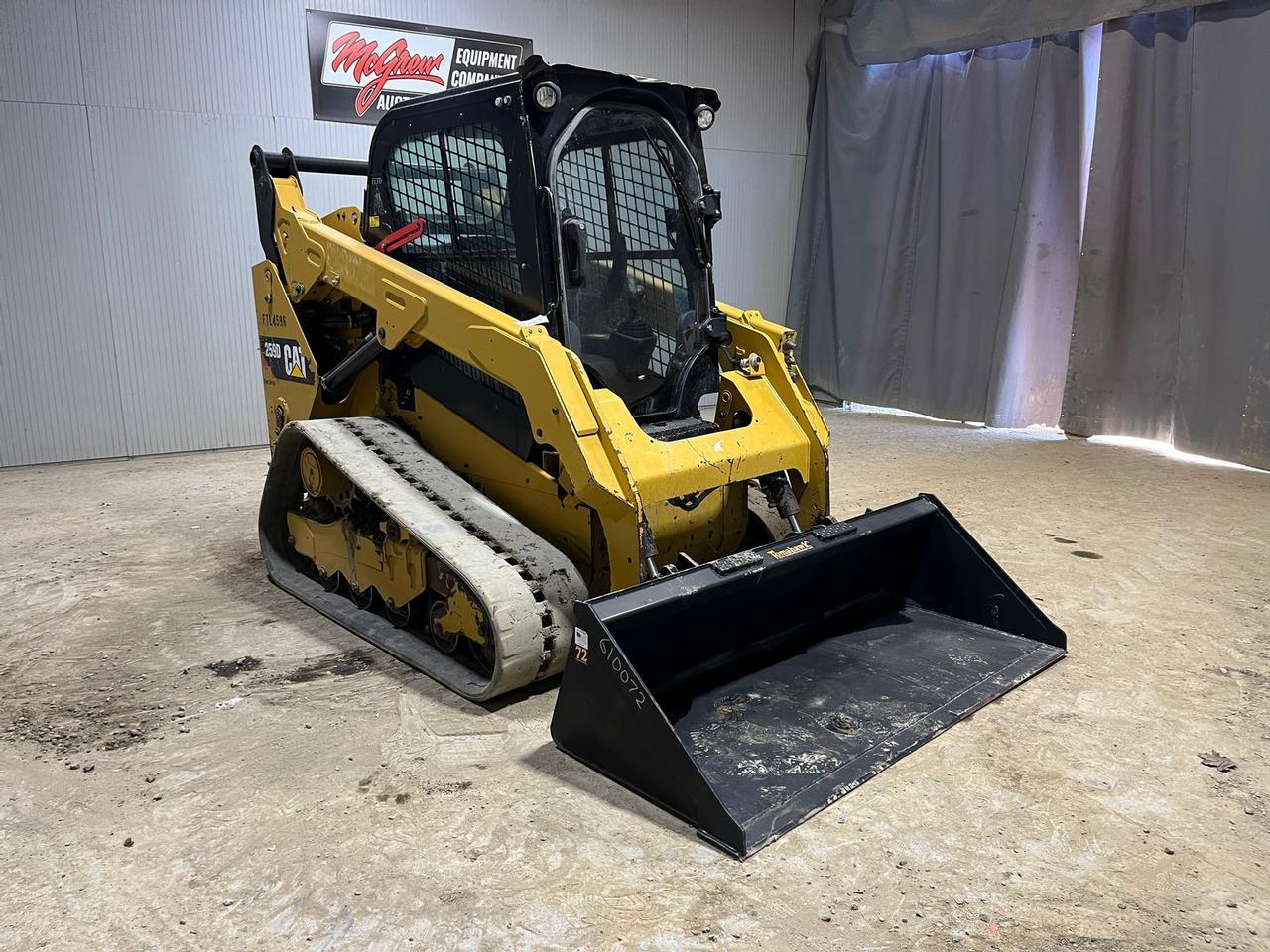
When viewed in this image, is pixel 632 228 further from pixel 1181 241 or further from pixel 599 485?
pixel 1181 241

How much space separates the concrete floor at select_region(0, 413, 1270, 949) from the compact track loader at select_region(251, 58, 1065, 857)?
18 centimetres

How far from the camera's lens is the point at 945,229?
882cm

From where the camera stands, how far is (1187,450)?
7250 mm

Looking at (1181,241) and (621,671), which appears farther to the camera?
(1181,241)

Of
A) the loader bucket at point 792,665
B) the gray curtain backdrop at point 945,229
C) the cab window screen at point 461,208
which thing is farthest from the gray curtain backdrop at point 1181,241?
the cab window screen at point 461,208

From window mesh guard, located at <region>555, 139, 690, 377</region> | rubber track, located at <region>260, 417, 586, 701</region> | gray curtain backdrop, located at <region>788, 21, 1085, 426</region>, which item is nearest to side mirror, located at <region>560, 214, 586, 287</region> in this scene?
window mesh guard, located at <region>555, 139, 690, 377</region>

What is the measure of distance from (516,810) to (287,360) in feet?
9.13

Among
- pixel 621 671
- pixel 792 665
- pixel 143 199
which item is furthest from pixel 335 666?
pixel 143 199

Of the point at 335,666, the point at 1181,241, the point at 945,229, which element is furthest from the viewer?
the point at 945,229

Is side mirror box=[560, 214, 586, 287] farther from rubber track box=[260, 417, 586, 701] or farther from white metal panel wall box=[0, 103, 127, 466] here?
white metal panel wall box=[0, 103, 127, 466]

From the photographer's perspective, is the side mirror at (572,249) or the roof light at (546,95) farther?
the side mirror at (572,249)

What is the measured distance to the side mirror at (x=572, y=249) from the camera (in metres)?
3.58

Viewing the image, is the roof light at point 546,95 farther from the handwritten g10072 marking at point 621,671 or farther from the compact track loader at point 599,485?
the handwritten g10072 marking at point 621,671

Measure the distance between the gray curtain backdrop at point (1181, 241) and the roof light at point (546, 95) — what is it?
18.0ft
